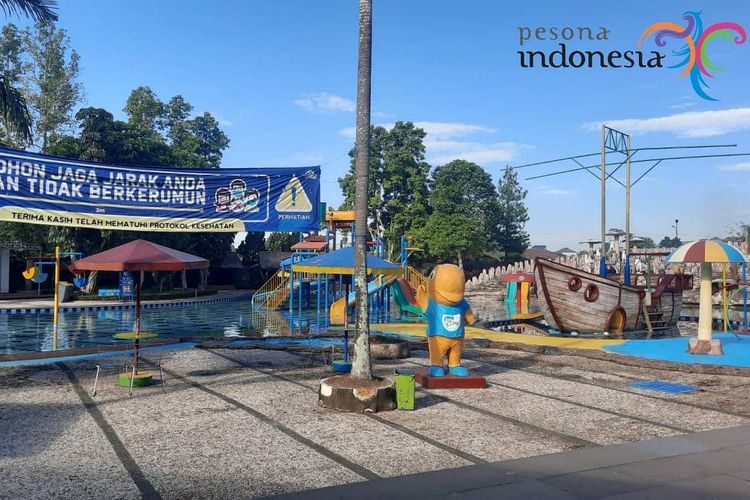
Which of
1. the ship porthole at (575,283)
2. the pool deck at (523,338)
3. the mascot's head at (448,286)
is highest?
the mascot's head at (448,286)

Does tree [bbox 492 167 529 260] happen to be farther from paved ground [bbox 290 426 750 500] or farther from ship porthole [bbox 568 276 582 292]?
paved ground [bbox 290 426 750 500]

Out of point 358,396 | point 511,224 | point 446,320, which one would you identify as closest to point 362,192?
point 358,396

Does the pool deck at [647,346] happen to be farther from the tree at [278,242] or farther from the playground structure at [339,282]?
the tree at [278,242]

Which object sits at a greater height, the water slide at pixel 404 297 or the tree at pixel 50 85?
the tree at pixel 50 85

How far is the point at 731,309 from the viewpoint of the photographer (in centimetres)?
3097

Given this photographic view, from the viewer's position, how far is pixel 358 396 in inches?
315

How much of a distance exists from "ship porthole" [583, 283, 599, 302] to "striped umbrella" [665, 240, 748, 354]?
6294 mm

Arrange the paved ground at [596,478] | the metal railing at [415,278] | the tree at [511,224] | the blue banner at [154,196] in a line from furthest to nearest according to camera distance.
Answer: the tree at [511,224] < the metal railing at [415,278] < the blue banner at [154,196] < the paved ground at [596,478]

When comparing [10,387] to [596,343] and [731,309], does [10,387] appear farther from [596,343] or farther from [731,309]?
[731,309]

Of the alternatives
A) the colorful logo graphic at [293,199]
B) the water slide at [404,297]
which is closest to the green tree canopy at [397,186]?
the water slide at [404,297]

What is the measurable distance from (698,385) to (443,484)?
7476 millimetres

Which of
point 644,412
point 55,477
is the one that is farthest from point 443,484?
point 644,412

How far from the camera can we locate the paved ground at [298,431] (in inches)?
210

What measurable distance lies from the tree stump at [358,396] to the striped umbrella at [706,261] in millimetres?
9345
